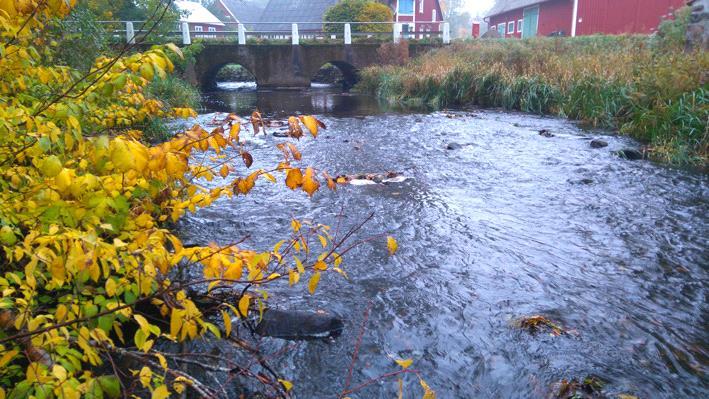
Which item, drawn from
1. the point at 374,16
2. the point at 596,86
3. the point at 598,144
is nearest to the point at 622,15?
the point at 374,16

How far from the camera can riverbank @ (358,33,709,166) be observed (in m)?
8.64

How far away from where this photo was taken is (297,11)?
55.2 metres

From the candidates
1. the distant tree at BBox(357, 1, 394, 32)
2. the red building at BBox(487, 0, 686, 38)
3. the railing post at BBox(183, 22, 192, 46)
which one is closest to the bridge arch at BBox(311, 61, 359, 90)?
the distant tree at BBox(357, 1, 394, 32)

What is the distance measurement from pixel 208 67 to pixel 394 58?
29.8 ft

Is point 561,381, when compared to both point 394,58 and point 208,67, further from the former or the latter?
point 208,67

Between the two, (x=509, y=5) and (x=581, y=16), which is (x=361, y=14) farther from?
(x=509, y=5)

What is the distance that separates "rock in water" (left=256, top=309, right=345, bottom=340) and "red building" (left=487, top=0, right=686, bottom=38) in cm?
2314

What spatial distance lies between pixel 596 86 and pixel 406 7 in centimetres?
3788

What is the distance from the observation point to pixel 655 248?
15.9 ft

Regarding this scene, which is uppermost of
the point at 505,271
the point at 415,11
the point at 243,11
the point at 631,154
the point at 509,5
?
the point at 243,11

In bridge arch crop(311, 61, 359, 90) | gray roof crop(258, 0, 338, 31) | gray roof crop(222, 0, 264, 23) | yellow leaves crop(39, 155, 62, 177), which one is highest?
gray roof crop(222, 0, 264, 23)

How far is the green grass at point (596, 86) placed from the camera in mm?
8663

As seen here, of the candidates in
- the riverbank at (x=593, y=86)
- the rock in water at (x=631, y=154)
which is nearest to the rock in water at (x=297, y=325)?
the rock in water at (x=631, y=154)

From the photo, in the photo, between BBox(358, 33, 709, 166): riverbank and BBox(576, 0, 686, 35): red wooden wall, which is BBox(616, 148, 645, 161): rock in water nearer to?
BBox(358, 33, 709, 166): riverbank
